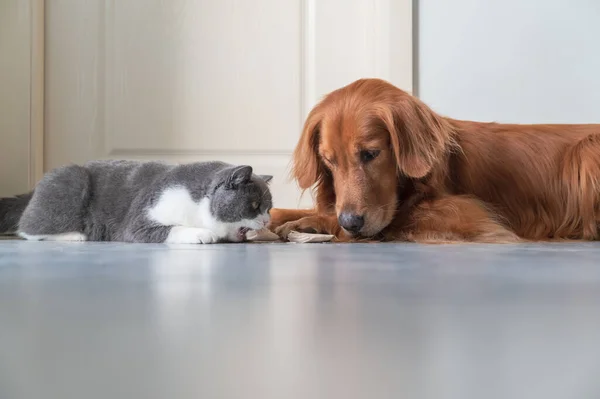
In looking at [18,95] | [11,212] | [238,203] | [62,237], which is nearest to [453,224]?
[238,203]

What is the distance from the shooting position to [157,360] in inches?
12.8

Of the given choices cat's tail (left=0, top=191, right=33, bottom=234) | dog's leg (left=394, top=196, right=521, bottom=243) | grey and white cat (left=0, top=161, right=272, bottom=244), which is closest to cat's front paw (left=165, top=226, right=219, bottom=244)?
grey and white cat (left=0, top=161, right=272, bottom=244)

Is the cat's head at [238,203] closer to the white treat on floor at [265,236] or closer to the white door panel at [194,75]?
the white treat on floor at [265,236]

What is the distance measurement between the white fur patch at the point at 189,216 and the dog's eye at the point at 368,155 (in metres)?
0.32

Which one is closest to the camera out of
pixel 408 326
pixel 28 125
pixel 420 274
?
pixel 408 326

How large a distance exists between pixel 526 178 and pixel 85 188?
128cm

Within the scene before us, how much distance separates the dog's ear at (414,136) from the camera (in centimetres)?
161

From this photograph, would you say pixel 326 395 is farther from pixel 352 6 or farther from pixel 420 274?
pixel 352 6

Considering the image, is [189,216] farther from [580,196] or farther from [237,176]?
[580,196]

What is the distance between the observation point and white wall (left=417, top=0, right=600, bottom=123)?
2.51 m

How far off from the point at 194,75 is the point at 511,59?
4.55ft

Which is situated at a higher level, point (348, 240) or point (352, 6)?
point (352, 6)

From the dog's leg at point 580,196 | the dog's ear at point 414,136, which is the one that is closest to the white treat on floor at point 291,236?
the dog's ear at point 414,136

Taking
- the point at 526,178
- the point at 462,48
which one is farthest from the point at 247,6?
the point at 526,178
